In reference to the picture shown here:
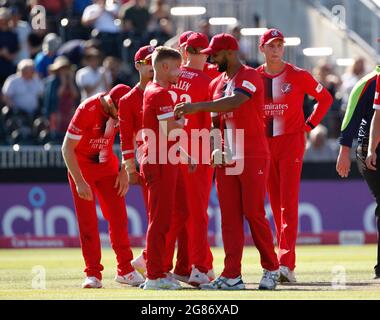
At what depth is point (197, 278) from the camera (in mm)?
13828

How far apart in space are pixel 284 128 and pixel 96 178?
7.87ft

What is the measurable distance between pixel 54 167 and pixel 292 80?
9.43 m

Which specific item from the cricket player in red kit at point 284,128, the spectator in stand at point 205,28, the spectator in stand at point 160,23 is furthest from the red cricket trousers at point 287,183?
the spectator in stand at point 160,23

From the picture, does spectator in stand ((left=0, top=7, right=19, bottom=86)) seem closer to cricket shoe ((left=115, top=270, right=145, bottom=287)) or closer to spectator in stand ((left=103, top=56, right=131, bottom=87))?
spectator in stand ((left=103, top=56, right=131, bottom=87))

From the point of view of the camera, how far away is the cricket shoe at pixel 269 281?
13156 mm

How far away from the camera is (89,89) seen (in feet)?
79.0

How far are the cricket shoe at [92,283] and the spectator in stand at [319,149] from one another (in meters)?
11.0

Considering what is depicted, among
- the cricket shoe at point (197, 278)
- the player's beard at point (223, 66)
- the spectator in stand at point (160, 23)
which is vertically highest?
the player's beard at point (223, 66)

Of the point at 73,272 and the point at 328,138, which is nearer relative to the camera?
the point at 73,272

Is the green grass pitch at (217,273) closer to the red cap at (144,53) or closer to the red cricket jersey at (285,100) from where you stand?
the red cricket jersey at (285,100)

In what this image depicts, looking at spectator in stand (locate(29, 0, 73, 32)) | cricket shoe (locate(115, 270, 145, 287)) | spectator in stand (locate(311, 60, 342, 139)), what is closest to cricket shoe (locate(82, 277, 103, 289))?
cricket shoe (locate(115, 270, 145, 287))
